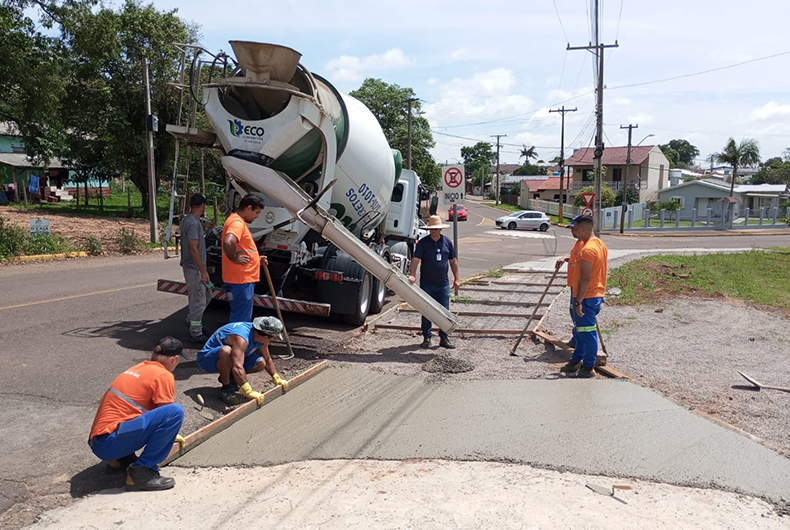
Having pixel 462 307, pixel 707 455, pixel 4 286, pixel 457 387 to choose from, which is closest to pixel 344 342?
pixel 457 387

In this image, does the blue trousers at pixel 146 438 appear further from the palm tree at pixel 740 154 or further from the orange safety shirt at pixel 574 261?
the palm tree at pixel 740 154

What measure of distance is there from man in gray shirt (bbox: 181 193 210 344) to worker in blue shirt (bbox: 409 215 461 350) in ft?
8.44

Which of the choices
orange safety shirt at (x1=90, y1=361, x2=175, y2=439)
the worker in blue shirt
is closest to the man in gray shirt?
the worker in blue shirt

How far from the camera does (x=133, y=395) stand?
412cm

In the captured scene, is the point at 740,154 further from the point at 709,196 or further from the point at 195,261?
the point at 195,261

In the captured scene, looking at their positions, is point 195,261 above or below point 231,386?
above

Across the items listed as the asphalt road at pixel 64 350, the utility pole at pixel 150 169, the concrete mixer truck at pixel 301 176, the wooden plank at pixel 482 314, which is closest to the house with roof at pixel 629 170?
the utility pole at pixel 150 169

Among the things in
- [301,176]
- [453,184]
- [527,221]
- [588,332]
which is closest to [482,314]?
[453,184]

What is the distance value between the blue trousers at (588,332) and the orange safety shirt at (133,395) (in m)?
4.39

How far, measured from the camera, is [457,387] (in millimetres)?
6523

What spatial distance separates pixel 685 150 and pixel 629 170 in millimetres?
103136

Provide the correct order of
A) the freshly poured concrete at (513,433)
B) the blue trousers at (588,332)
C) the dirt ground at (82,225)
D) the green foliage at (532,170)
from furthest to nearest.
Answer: the green foliage at (532,170) < the dirt ground at (82,225) < the blue trousers at (588,332) < the freshly poured concrete at (513,433)

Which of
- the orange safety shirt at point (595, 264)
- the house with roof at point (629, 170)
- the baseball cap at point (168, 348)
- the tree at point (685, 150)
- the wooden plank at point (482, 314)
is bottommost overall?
the wooden plank at point (482, 314)

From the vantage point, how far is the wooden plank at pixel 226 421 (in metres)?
4.68
